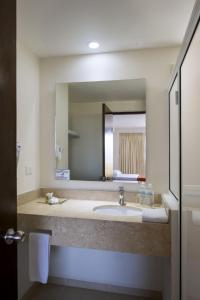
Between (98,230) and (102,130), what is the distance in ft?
3.48

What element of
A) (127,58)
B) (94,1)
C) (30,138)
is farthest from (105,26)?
(30,138)

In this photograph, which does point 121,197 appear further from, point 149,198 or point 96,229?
point 96,229

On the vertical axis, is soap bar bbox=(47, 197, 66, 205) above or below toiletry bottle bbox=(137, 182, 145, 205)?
below

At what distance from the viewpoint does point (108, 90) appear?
7.80 ft

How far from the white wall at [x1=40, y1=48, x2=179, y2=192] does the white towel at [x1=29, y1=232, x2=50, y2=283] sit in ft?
2.32

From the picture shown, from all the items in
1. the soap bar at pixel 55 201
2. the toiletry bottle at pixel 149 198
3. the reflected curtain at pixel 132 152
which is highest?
the reflected curtain at pixel 132 152

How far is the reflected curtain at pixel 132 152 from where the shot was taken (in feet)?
7.41

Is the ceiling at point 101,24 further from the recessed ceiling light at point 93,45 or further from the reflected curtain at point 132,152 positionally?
the reflected curtain at point 132,152

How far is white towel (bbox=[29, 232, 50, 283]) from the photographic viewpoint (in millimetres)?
1853

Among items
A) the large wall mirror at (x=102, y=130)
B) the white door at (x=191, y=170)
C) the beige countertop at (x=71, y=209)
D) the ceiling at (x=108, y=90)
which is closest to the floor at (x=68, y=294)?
the beige countertop at (x=71, y=209)

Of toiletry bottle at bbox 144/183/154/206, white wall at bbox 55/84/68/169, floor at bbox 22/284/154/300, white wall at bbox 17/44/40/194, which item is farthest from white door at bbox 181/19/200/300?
white wall at bbox 17/44/40/194

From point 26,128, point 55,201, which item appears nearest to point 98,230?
point 55,201

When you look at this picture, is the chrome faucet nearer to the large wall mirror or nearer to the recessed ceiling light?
the large wall mirror

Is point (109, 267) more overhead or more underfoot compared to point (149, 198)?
more underfoot
